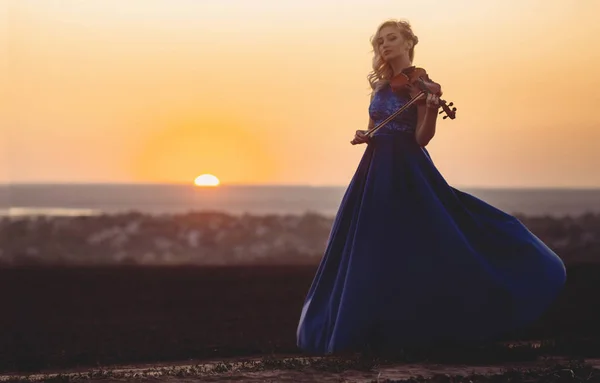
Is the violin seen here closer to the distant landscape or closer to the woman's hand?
the woman's hand

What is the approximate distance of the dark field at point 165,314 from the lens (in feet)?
32.2

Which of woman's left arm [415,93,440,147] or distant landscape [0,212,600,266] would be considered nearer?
woman's left arm [415,93,440,147]

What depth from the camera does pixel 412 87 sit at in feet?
27.3

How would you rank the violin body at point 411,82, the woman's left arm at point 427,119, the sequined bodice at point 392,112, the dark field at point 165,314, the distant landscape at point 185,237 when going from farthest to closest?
the distant landscape at point 185,237 < the dark field at point 165,314 < the sequined bodice at point 392,112 < the violin body at point 411,82 < the woman's left arm at point 427,119

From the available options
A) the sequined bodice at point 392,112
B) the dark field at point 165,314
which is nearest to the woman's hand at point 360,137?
the sequined bodice at point 392,112

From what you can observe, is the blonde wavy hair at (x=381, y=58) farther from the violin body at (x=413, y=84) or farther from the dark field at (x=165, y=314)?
the dark field at (x=165, y=314)

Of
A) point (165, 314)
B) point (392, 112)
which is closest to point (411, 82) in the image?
point (392, 112)

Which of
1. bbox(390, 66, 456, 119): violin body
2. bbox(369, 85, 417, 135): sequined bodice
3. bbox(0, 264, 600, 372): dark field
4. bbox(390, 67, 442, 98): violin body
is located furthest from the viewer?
bbox(0, 264, 600, 372): dark field

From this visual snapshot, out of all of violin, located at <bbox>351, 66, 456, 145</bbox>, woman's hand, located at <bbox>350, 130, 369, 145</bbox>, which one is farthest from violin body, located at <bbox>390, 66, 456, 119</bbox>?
woman's hand, located at <bbox>350, 130, 369, 145</bbox>

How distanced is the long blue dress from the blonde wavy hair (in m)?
0.22

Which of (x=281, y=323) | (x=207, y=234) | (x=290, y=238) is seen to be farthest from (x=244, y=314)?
(x=207, y=234)

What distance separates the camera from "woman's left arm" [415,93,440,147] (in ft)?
26.2

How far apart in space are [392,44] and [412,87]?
0.50 metres

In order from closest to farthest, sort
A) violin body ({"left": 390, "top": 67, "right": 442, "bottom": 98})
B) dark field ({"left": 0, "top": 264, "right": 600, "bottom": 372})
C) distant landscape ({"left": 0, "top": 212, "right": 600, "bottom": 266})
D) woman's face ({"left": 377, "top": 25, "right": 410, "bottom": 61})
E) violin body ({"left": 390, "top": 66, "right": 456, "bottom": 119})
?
violin body ({"left": 390, "top": 66, "right": 456, "bottom": 119}), violin body ({"left": 390, "top": 67, "right": 442, "bottom": 98}), woman's face ({"left": 377, "top": 25, "right": 410, "bottom": 61}), dark field ({"left": 0, "top": 264, "right": 600, "bottom": 372}), distant landscape ({"left": 0, "top": 212, "right": 600, "bottom": 266})
